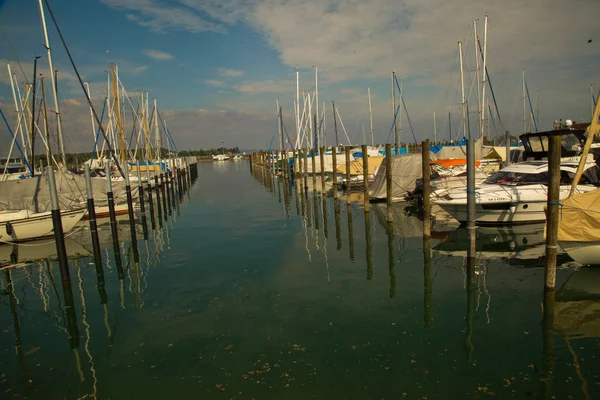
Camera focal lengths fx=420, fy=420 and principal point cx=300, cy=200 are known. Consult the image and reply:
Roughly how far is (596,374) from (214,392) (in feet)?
17.9

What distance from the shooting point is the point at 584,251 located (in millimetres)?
10070

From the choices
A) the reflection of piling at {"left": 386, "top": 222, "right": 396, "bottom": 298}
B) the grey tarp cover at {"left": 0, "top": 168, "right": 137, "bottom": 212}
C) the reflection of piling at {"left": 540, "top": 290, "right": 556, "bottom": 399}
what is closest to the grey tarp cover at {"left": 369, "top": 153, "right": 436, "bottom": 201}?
the reflection of piling at {"left": 386, "top": 222, "right": 396, "bottom": 298}

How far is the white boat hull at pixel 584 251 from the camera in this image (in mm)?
9898

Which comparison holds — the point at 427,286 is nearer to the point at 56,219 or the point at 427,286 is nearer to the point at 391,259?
the point at 391,259

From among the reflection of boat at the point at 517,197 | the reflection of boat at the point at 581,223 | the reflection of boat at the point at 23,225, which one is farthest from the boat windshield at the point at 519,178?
the reflection of boat at the point at 23,225

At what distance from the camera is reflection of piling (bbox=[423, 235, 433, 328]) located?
829 centimetres

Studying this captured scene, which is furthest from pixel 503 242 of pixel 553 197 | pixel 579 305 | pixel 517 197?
pixel 553 197

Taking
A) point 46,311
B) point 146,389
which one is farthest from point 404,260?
point 46,311

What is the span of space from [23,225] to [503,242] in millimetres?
17982

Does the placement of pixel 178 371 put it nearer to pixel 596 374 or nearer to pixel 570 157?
pixel 596 374

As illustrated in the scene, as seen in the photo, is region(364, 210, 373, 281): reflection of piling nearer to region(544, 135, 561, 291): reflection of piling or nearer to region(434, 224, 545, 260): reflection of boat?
region(434, 224, 545, 260): reflection of boat

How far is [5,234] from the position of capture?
1662cm

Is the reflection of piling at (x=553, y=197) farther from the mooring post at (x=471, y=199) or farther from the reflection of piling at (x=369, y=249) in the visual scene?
the reflection of piling at (x=369, y=249)

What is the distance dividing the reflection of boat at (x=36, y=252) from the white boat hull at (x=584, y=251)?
15.0 meters
